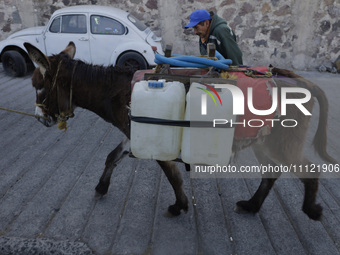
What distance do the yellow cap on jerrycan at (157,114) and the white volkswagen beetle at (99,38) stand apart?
5.85 m

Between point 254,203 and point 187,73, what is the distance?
5.13 feet

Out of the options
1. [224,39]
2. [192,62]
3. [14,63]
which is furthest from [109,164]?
[14,63]

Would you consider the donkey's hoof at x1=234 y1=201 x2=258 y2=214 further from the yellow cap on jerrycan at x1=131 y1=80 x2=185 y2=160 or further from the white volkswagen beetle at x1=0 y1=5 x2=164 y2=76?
the white volkswagen beetle at x1=0 y1=5 x2=164 y2=76

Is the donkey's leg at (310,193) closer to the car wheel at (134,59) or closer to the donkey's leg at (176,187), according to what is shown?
the donkey's leg at (176,187)

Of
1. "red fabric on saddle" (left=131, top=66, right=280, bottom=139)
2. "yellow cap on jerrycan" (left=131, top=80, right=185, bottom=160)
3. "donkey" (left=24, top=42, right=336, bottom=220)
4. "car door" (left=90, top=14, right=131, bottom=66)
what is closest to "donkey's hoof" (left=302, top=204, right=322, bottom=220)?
"donkey" (left=24, top=42, right=336, bottom=220)

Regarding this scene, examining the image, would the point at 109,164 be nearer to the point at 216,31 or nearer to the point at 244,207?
the point at 244,207

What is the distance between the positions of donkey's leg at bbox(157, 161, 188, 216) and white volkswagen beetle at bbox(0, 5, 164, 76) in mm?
5479

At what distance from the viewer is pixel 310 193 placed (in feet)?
9.80

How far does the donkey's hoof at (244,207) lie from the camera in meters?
3.25

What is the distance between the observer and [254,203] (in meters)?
3.24

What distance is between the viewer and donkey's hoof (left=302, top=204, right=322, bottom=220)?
9.93 ft

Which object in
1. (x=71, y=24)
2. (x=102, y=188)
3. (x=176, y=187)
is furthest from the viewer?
(x=71, y=24)

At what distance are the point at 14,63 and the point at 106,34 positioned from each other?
2.68 meters

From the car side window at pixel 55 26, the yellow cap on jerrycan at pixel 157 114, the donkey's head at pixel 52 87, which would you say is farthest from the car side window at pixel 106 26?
the yellow cap on jerrycan at pixel 157 114
